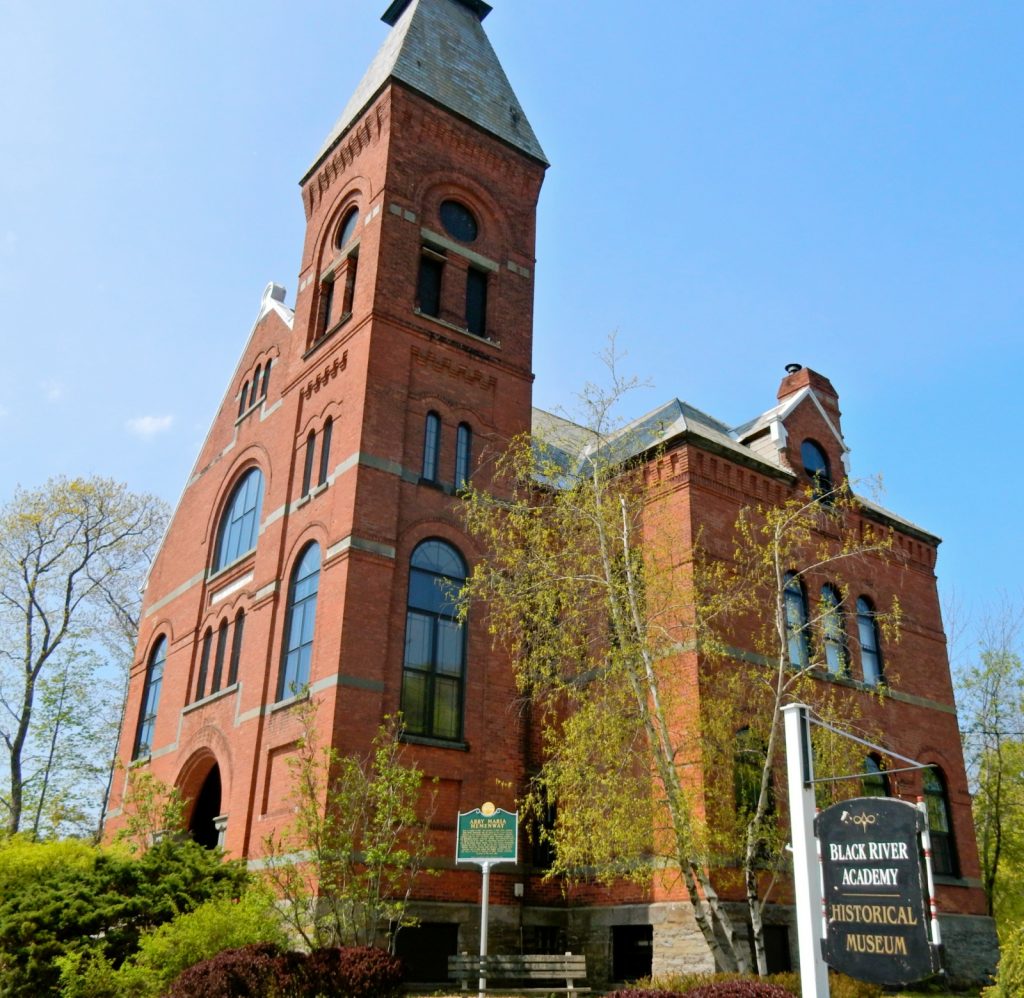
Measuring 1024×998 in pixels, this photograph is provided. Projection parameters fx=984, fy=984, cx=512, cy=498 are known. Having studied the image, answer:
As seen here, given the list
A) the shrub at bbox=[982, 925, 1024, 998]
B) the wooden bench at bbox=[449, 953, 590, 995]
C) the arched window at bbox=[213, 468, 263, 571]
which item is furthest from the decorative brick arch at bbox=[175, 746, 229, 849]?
the shrub at bbox=[982, 925, 1024, 998]

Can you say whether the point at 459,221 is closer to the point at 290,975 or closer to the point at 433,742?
the point at 433,742

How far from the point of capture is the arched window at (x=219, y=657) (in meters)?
21.8

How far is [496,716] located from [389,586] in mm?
3210

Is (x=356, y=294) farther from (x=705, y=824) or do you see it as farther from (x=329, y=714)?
(x=705, y=824)

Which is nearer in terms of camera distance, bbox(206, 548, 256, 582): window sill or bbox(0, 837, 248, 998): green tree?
bbox(0, 837, 248, 998): green tree

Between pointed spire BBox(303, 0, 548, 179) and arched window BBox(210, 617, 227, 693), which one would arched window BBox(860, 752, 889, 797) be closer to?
arched window BBox(210, 617, 227, 693)

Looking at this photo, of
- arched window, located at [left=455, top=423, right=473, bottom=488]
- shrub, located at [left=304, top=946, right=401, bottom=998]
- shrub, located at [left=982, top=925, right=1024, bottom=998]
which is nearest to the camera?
shrub, located at [left=982, top=925, right=1024, bottom=998]

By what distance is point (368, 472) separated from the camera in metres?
18.4

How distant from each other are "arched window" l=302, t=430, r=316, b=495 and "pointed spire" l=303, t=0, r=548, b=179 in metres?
7.81

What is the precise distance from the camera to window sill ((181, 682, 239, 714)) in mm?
20359

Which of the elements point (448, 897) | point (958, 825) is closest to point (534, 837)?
point (448, 897)

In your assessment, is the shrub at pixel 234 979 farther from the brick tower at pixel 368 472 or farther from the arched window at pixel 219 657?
the arched window at pixel 219 657

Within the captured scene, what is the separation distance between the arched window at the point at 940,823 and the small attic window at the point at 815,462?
21.4ft

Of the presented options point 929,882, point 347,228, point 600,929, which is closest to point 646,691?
point 600,929
